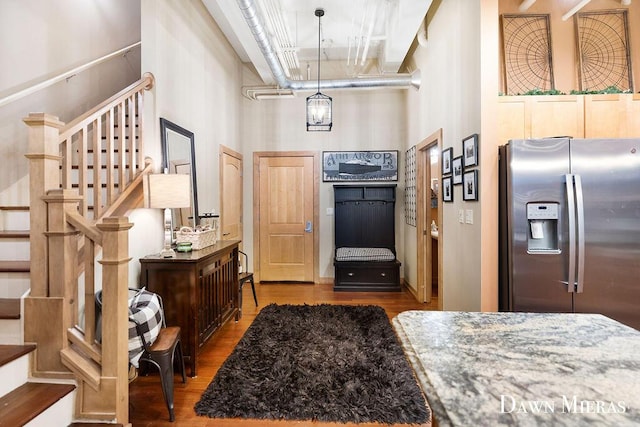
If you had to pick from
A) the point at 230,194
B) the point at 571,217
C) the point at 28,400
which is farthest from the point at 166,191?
the point at 571,217

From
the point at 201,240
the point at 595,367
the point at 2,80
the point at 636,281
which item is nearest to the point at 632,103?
the point at 636,281

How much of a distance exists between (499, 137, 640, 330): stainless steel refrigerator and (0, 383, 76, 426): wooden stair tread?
281 cm

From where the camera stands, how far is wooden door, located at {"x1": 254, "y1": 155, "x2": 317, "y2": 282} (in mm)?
5281

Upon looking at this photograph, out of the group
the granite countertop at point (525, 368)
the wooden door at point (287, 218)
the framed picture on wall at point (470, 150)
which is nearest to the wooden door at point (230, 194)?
the wooden door at point (287, 218)

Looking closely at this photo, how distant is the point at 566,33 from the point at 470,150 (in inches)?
64.1

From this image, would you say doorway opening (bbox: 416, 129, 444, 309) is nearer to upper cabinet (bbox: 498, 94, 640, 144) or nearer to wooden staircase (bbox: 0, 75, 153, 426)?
upper cabinet (bbox: 498, 94, 640, 144)

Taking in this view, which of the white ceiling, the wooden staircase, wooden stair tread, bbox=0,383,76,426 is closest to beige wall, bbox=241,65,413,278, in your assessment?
the white ceiling

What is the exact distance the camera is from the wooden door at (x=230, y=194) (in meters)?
4.33

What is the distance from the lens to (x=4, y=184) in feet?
8.00

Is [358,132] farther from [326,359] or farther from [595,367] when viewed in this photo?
[595,367]

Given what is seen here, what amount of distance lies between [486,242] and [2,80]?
3917mm

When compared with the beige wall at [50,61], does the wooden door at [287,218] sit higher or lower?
lower

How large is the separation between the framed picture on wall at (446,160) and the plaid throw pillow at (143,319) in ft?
9.39

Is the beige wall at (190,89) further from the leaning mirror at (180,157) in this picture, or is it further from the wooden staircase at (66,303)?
the wooden staircase at (66,303)
